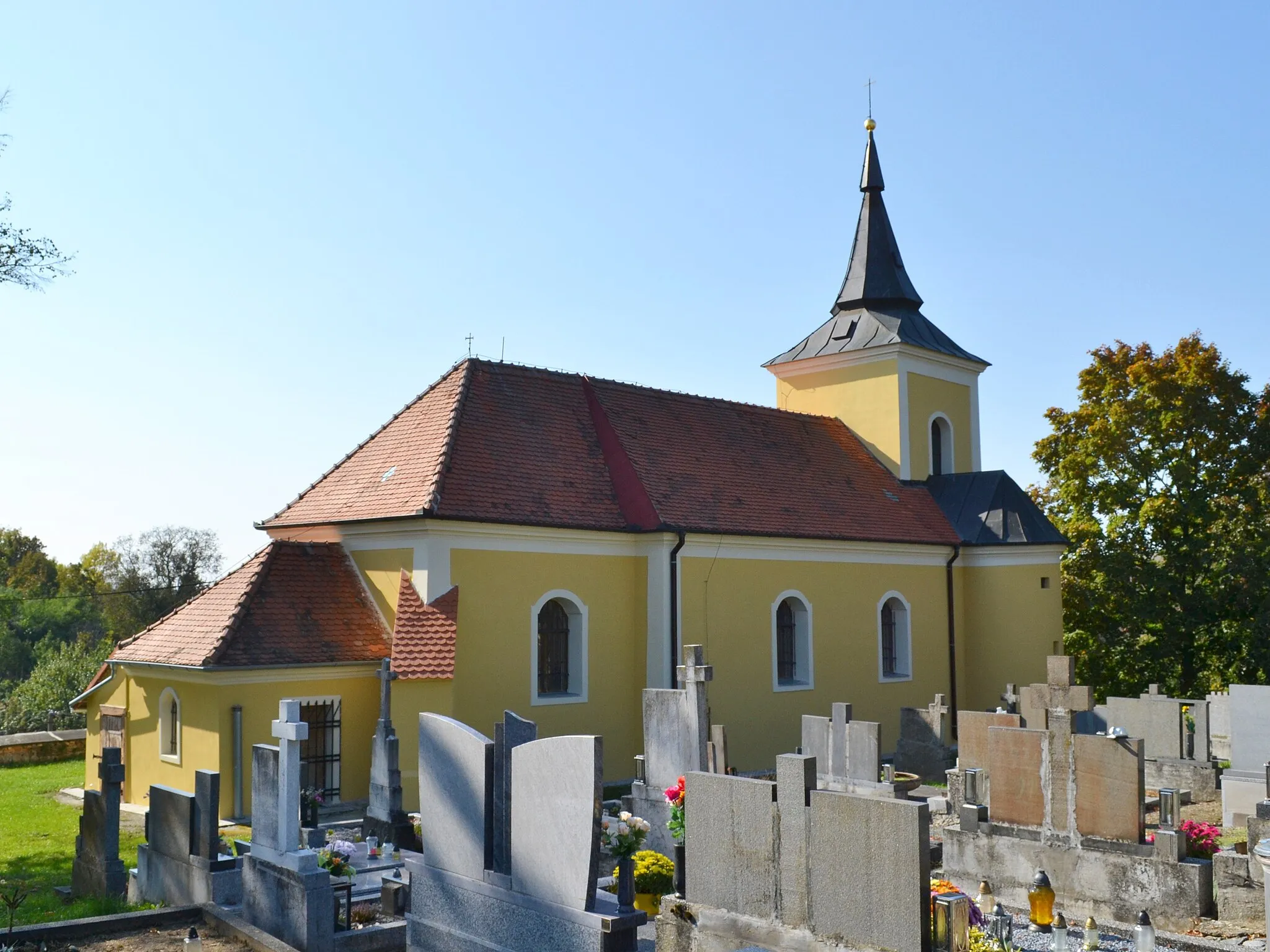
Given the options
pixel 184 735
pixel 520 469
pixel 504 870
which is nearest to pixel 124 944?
pixel 504 870

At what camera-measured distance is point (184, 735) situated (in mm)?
15883

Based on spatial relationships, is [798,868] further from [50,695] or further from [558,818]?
[50,695]

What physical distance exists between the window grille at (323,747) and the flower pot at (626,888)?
8.97 metres

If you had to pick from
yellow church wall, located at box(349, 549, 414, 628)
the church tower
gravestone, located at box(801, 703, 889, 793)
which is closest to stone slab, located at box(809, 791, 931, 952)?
gravestone, located at box(801, 703, 889, 793)

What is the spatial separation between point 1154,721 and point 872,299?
13.7 metres

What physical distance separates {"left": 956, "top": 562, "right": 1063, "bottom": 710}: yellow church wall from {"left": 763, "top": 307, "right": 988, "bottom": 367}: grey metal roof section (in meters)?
5.61

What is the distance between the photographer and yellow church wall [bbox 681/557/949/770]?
1994 cm

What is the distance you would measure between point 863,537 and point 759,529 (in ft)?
10.0

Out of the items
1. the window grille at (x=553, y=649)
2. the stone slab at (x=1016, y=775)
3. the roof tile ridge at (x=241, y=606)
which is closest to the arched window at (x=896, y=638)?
the window grille at (x=553, y=649)

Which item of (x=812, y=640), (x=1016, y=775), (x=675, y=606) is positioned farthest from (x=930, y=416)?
(x=1016, y=775)

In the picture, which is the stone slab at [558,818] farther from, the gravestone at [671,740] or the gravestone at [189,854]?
the gravestone at [671,740]

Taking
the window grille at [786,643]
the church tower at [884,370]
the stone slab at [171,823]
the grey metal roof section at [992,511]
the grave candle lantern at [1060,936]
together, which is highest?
the church tower at [884,370]

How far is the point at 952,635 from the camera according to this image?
24.8 metres

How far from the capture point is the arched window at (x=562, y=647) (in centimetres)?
1831
